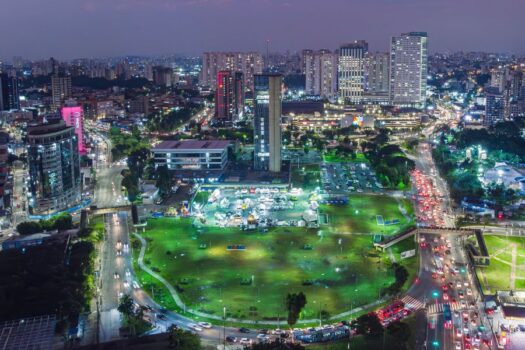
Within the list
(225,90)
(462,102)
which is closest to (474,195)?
(225,90)

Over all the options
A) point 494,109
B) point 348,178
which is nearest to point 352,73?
point 494,109

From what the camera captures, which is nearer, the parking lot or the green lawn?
the parking lot

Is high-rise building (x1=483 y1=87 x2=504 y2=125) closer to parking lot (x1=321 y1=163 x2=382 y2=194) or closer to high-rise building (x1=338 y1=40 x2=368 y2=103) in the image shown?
high-rise building (x1=338 y1=40 x2=368 y2=103)

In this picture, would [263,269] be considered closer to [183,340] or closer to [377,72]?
[183,340]

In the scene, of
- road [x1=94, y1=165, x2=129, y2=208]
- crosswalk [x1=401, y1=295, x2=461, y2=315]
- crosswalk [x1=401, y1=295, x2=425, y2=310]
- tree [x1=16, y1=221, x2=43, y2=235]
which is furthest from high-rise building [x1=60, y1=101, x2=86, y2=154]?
crosswalk [x1=401, y1=295, x2=461, y2=315]

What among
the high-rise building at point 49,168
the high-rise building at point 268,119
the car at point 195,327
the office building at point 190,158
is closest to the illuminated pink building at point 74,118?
the office building at point 190,158

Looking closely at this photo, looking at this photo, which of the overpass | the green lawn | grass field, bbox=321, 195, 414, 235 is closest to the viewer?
the overpass

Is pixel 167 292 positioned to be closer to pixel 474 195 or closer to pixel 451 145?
pixel 474 195
